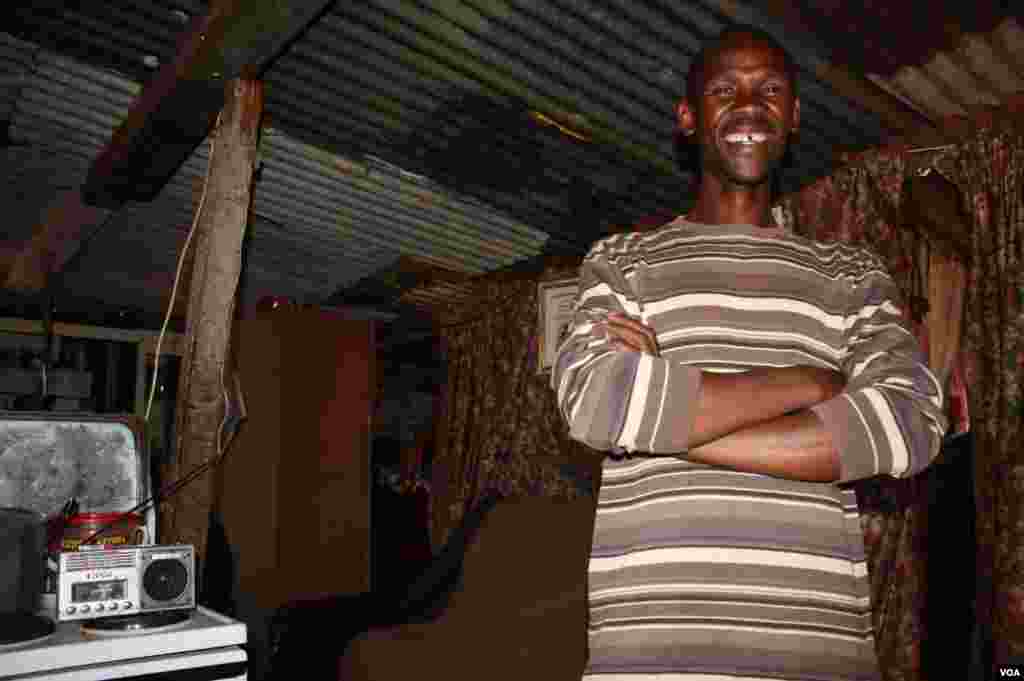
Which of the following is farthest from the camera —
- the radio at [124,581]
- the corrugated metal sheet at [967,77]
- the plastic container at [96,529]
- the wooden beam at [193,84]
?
the corrugated metal sheet at [967,77]

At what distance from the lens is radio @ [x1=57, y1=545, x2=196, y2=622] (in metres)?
1.95

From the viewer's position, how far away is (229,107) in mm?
3387

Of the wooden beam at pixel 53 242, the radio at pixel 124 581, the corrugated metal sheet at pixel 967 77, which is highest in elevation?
the corrugated metal sheet at pixel 967 77

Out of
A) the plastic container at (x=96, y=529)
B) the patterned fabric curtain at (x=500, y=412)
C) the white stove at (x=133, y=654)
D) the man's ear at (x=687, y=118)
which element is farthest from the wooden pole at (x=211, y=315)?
the patterned fabric curtain at (x=500, y=412)

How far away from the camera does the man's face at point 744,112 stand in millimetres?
Result: 1423

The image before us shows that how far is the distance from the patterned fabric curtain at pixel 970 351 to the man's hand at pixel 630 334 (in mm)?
3224

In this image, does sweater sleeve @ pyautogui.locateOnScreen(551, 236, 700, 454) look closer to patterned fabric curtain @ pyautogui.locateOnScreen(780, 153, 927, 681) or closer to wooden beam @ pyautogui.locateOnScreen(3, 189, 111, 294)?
patterned fabric curtain @ pyautogui.locateOnScreen(780, 153, 927, 681)

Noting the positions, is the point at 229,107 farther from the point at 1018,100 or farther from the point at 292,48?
the point at 1018,100

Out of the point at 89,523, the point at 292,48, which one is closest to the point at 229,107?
the point at 292,48

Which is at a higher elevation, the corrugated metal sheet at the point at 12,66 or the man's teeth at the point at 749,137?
the corrugated metal sheet at the point at 12,66

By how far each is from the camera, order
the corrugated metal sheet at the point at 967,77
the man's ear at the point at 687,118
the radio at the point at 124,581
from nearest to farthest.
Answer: the man's ear at the point at 687,118, the radio at the point at 124,581, the corrugated metal sheet at the point at 967,77

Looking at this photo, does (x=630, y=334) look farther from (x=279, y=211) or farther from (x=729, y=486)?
(x=279, y=211)

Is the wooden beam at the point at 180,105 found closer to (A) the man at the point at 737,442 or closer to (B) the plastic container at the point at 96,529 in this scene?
(B) the plastic container at the point at 96,529

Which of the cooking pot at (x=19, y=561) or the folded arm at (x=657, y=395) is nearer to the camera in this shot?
the folded arm at (x=657, y=395)
